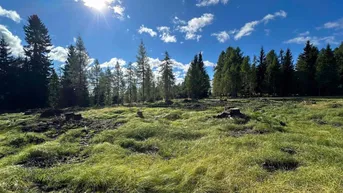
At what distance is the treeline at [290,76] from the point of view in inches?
1501

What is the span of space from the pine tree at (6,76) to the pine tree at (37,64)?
2340 mm

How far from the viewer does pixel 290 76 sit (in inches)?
1660

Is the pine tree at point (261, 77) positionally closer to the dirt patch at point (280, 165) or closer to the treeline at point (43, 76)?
the treeline at point (43, 76)

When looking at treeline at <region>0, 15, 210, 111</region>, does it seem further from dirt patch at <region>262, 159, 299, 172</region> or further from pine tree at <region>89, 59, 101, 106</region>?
dirt patch at <region>262, 159, 299, 172</region>

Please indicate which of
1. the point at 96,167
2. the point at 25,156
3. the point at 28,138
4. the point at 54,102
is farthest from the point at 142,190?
the point at 54,102

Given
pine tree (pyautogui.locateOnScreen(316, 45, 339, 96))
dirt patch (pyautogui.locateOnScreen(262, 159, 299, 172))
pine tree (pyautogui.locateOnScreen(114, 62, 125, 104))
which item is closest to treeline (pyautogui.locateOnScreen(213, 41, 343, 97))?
pine tree (pyautogui.locateOnScreen(316, 45, 339, 96))

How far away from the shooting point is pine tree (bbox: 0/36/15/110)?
30281 millimetres

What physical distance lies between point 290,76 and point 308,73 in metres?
3.29

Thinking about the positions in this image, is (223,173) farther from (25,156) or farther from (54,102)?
(54,102)

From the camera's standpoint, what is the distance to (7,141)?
8.84 metres

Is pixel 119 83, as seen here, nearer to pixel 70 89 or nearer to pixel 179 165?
pixel 70 89

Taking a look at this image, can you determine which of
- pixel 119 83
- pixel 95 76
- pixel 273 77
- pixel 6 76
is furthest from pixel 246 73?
pixel 6 76

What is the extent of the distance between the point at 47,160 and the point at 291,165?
7657mm

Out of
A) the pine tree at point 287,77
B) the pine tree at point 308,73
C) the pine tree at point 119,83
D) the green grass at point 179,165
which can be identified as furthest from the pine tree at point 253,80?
the green grass at point 179,165
